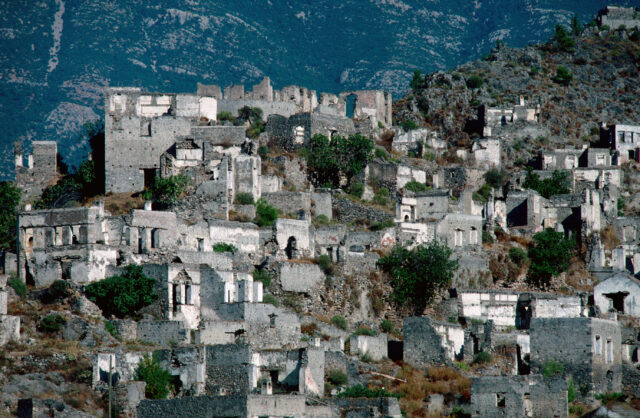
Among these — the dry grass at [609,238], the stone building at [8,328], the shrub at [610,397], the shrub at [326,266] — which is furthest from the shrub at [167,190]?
the shrub at [610,397]

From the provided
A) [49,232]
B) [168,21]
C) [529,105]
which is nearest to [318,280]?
[49,232]

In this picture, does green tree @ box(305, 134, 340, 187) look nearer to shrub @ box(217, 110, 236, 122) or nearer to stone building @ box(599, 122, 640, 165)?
shrub @ box(217, 110, 236, 122)

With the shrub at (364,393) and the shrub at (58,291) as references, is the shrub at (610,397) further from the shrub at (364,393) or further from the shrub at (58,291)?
the shrub at (58,291)

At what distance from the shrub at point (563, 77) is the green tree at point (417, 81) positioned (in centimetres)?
1040

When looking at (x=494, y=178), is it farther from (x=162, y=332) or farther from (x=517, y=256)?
(x=162, y=332)

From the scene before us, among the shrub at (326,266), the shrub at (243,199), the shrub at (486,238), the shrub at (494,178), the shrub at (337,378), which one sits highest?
the shrub at (494,178)

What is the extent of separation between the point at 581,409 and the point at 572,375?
341 centimetres

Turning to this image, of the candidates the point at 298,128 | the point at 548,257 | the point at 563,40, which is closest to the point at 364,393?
the point at 548,257

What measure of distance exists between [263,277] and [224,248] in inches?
150

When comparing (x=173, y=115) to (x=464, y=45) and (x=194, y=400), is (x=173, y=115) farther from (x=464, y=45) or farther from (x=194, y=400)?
(x=464, y=45)

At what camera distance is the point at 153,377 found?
52250mm

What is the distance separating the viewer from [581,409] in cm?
5466

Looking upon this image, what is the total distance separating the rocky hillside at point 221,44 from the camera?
102812mm

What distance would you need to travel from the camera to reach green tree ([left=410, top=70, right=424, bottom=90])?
105 meters
